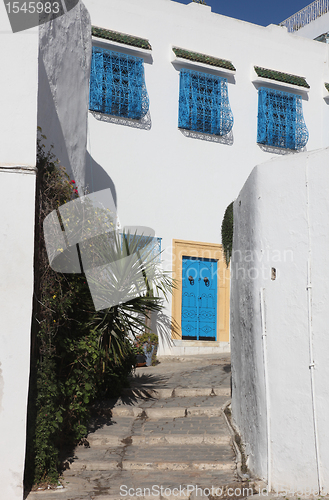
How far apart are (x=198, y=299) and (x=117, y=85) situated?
15.6ft

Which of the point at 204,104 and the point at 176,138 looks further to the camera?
the point at 204,104

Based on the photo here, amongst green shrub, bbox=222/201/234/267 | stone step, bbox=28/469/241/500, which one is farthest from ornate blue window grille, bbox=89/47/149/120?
stone step, bbox=28/469/241/500

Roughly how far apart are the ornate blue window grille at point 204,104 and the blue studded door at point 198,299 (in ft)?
9.61

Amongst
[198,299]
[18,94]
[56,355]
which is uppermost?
[18,94]

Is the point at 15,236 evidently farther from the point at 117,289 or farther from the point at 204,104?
the point at 204,104

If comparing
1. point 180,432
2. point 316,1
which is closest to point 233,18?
point 316,1

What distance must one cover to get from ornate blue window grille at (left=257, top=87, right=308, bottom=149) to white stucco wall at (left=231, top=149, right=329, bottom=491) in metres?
6.58

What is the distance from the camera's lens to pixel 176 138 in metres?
11.0

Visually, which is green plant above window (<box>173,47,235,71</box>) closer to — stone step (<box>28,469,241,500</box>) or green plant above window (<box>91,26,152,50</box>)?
green plant above window (<box>91,26,152,50</box>)

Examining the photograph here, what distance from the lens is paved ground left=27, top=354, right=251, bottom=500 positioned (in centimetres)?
503

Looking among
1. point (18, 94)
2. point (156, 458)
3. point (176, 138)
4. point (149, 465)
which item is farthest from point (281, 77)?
point (149, 465)

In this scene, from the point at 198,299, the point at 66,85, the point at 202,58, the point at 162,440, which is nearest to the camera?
the point at 162,440

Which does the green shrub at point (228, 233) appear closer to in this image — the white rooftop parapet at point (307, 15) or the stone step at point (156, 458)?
the stone step at point (156, 458)

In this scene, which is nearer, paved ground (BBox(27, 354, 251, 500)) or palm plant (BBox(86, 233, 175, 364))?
paved ground (BBox(27, 354, 251, 500))
